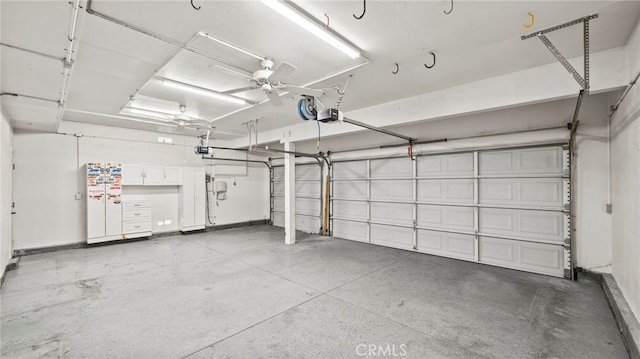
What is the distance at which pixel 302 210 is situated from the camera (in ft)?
26.8

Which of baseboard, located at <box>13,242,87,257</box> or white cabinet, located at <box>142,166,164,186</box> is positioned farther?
white cabinet, located at <box>142,166,164,186</box>

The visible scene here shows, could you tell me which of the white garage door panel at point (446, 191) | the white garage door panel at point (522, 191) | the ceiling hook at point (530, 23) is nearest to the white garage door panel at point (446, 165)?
the white garage door panel at point (446, 191)

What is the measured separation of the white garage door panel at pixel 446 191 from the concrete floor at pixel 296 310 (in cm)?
120

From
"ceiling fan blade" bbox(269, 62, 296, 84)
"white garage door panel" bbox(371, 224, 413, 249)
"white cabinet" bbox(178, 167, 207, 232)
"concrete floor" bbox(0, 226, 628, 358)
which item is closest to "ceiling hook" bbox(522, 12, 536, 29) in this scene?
"ceiling fan blade" bbox(269, 62, 296, 84)

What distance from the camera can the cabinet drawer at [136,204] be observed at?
247 inches

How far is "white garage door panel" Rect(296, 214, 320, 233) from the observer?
775 centimetres

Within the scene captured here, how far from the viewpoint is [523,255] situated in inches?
171

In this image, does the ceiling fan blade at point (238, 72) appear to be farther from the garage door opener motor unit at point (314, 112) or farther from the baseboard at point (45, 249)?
the baseboard at point (45, 249)

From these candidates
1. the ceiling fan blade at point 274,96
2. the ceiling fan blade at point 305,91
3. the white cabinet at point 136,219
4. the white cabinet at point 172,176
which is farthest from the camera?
the white cabinet at point 172,176

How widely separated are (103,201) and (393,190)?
263 inches

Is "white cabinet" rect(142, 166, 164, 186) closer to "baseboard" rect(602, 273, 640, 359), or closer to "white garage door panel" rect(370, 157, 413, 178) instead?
"white garage door panel" rect(370, 157, 413, 178)

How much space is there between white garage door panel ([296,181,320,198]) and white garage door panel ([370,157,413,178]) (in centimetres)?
195

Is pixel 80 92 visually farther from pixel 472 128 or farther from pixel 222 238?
pixel 472 128

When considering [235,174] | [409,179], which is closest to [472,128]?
[409,179]
